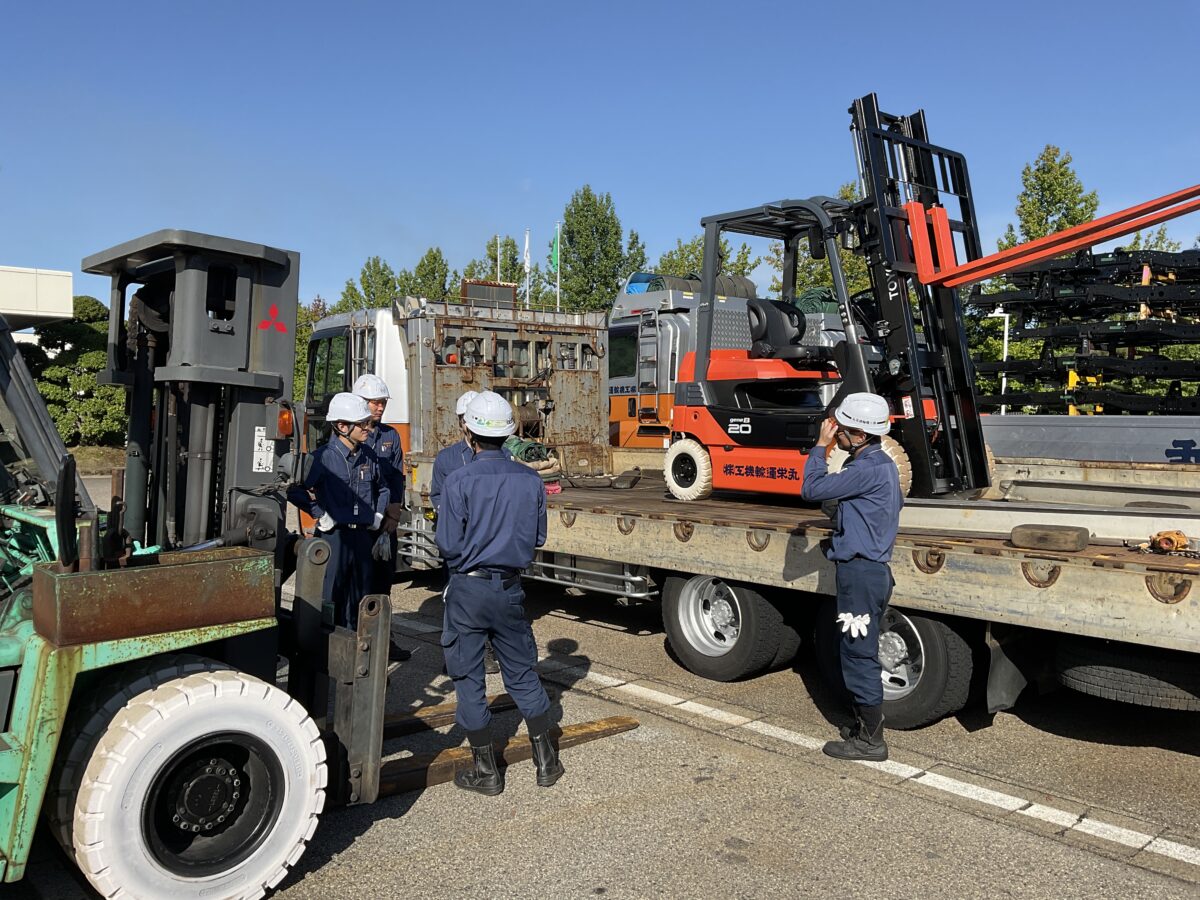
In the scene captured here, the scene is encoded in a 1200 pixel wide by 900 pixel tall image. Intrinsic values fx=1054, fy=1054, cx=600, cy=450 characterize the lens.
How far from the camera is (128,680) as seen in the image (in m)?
3.60

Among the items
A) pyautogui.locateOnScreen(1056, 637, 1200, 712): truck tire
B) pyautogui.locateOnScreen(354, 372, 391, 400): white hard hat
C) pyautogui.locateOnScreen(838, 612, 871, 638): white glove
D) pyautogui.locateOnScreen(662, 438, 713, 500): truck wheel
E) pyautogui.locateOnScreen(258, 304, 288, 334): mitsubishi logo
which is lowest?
pyautogui.locateOnScreen(1056, 637, 1200, 712): truck tire

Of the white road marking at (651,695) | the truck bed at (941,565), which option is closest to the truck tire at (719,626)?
the truck bed at (941,565)

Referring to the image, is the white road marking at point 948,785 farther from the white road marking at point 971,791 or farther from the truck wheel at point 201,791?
the truck wheel at point 201,791

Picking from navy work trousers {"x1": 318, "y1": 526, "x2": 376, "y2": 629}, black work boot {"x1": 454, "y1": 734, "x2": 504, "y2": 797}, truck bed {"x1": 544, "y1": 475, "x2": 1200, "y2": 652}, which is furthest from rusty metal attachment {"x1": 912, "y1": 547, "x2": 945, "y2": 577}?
navy work trousers {"x1": 318, "y1": 526, "x2": 376, "y2": 629}

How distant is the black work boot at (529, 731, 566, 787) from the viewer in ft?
16.0

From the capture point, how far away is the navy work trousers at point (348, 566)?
6312 millimetres

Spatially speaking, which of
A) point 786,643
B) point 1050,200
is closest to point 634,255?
point 1050,200

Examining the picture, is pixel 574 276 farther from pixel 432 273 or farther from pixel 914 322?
pixel 914 322

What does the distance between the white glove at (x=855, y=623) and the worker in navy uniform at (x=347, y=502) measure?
8.99 ft

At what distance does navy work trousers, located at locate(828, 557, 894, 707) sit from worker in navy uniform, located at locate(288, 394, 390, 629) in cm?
274

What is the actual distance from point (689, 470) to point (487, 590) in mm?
3998

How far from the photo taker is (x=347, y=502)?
630 cm

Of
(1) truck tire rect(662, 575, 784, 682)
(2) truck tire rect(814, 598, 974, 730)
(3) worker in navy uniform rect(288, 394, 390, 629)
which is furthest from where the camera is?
(1) truck tire rect(662, 575, 784, 682)

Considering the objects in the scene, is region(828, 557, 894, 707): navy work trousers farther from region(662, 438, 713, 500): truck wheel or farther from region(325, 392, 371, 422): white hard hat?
region(662, 438, 713, 500): truck wheel
